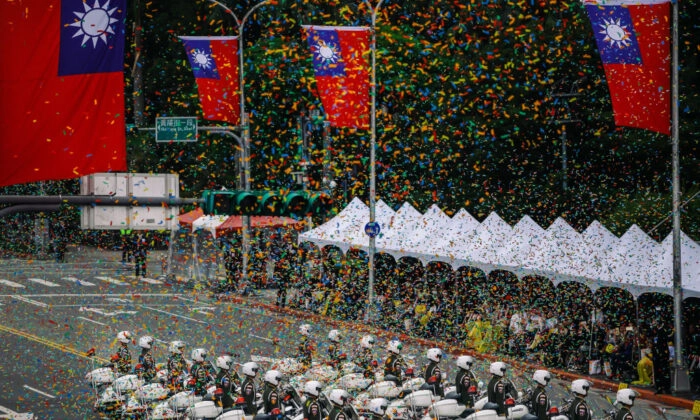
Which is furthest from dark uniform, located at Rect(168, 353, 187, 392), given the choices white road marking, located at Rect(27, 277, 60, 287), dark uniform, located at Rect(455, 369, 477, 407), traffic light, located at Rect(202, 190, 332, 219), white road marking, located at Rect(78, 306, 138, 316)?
white road marking, located at Rect(27, 277, 60, 287)

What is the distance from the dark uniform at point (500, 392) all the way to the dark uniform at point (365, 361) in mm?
3687

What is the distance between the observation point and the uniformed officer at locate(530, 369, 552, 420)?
17.1m

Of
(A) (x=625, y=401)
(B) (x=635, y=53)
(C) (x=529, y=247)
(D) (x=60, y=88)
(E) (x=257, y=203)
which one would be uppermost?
(B) (x=635, y=53)

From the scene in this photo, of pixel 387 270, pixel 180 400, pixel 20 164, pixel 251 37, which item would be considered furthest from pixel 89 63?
pixel 251 37

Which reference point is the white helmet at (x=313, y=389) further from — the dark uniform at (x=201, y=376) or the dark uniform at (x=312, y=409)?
the dark uniform at (x=201, y=376)

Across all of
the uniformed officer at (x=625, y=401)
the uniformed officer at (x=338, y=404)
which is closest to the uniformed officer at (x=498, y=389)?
the uniformed officer at (x=625, y=401)

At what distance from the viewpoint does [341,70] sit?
105ft

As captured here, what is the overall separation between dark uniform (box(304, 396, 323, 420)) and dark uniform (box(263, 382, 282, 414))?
108 cm

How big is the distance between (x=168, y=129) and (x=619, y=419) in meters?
23.7

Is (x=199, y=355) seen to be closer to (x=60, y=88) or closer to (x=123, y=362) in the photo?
(x=123, y=362)

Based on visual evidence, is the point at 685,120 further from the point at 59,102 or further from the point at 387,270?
the point at 59,102

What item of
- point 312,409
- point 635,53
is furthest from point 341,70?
point 312,409

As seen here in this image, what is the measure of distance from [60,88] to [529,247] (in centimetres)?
2005

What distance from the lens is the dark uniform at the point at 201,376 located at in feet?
64.4
